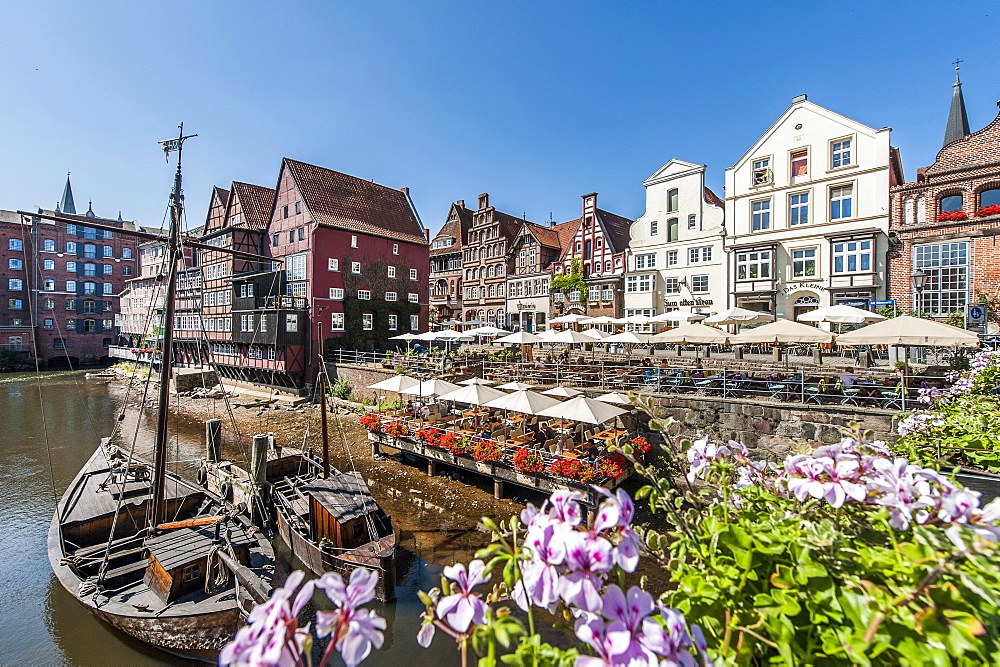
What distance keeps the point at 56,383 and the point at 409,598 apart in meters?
53.3

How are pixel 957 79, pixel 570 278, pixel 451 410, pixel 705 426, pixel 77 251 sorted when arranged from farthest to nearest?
1. pixel 77 251
2. pixel 570 278
3. pixel 957 79
4. pixel 451 410
5. pixel 705 426

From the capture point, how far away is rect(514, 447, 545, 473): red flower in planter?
12923 millimetres

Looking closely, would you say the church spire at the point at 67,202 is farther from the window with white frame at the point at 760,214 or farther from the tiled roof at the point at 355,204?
the window with white frame at the point at 760,214

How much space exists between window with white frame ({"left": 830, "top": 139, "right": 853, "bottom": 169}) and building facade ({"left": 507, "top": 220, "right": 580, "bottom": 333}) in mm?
23353

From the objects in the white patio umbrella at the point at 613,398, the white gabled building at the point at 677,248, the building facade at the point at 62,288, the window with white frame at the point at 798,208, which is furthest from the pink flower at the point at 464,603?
the building facade at the point at 62,288

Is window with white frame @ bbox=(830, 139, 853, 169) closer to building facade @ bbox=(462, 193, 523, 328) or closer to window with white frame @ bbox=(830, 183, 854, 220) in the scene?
window with white frame @ bbox=(830, 183, 854, 220)

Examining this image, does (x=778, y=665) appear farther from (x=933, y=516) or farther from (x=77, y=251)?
(x=77, y=251)

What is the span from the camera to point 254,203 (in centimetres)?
3800

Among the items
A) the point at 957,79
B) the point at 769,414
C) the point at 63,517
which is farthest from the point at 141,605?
the point at 957,79

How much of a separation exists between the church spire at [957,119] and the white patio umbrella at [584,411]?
37.3 meters

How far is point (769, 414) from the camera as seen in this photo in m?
14.7

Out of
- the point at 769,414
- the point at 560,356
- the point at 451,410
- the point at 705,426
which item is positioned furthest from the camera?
the point at 560,356

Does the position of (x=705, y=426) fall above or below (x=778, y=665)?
below

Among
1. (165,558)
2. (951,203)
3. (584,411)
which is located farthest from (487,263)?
(165,558)
